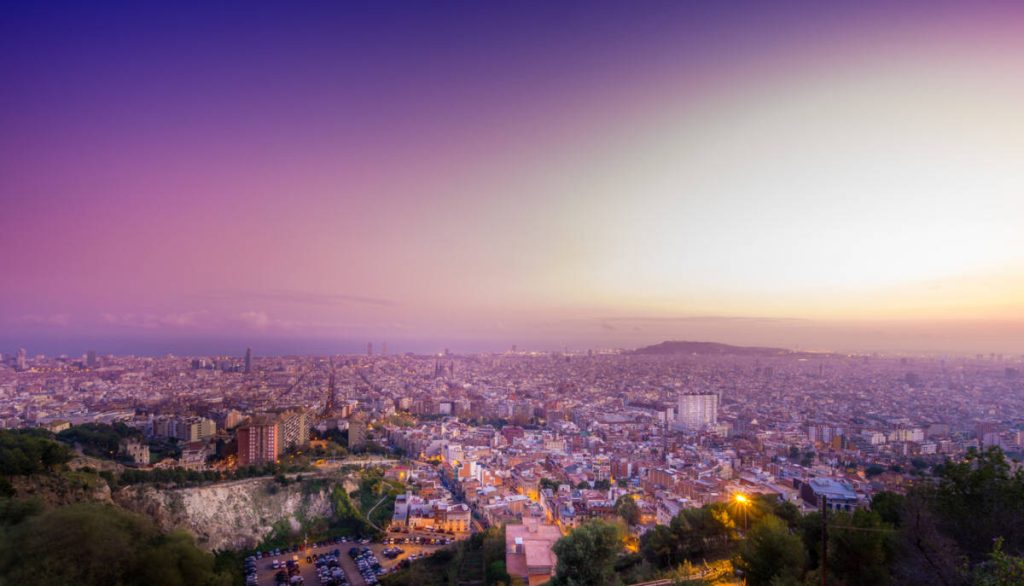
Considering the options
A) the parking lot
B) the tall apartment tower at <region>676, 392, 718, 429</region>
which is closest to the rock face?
the parking lot

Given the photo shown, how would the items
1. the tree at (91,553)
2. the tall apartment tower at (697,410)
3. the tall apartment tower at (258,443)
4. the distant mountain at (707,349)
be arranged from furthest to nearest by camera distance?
the distant mountain at (707,349), the tall apartment tower at (697,410), the tall apartment tower at (258,443), the tree at (91,553)

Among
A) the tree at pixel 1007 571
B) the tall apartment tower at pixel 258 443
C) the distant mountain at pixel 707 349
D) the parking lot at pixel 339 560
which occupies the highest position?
the tree at pixel 1007 571

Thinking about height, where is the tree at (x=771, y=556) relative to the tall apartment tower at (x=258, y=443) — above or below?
above

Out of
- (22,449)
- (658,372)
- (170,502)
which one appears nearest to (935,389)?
(658,372)

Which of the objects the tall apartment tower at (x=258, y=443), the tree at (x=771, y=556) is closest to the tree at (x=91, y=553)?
the tree at (x=771, y=556)

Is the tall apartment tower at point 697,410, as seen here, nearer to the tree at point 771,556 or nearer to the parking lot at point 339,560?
the parking lot at point 339,560

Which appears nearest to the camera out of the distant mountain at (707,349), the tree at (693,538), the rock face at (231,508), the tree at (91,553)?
the tree at (91,553)

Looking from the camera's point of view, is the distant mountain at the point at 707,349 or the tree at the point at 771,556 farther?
the distant mountain at the point at 707,349

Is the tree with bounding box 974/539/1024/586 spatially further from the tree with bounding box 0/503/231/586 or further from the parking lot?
the parking lot
